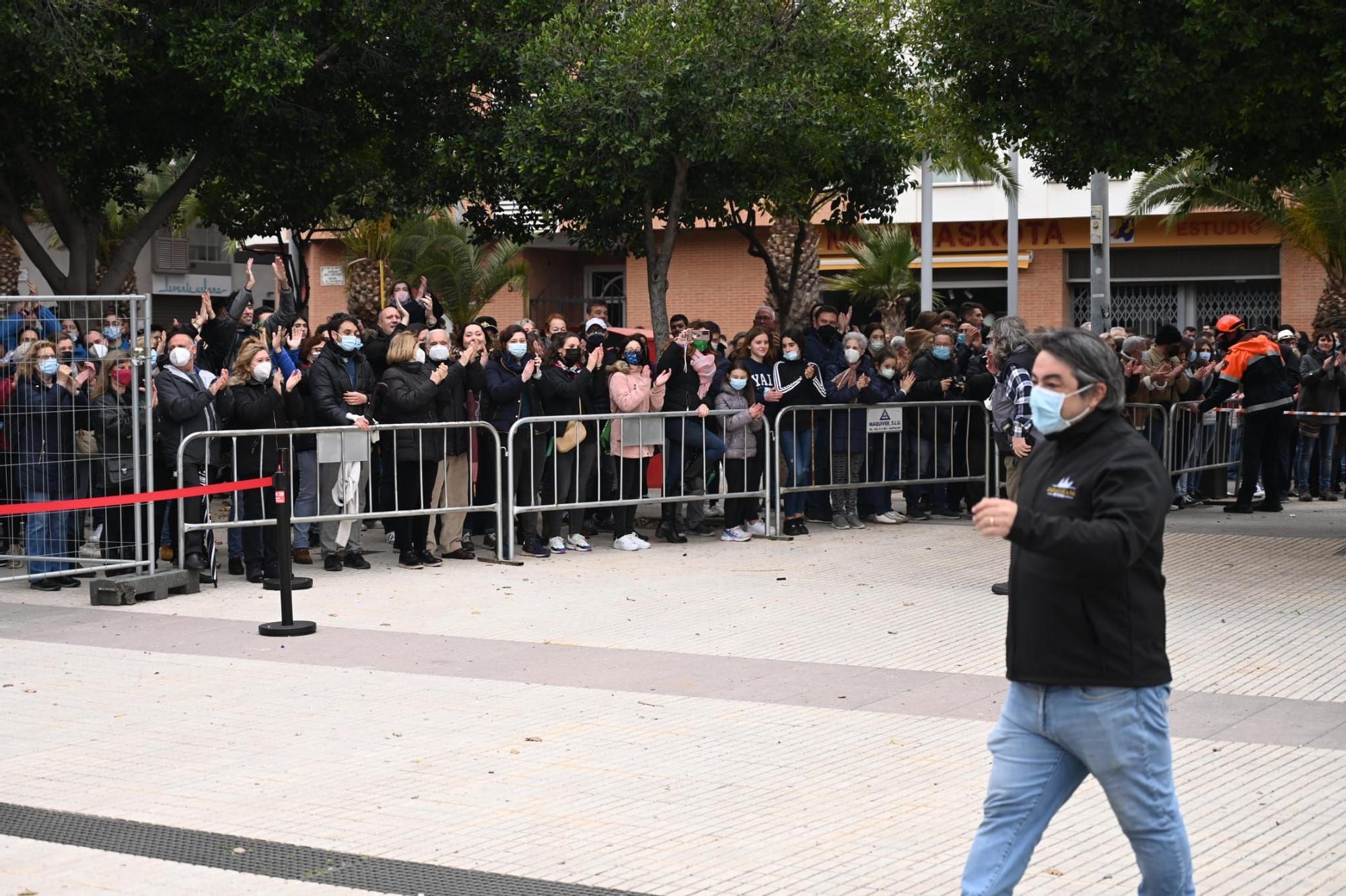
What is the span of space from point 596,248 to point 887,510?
15.4ft

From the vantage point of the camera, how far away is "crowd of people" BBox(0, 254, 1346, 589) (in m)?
11.8

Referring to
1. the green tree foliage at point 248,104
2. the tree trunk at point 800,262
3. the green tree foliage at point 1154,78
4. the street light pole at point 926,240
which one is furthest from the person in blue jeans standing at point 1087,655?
the street light pole at point 926,240

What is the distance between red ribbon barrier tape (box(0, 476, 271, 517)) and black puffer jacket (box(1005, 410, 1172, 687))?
26.0 ft

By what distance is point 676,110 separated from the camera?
1606 cm

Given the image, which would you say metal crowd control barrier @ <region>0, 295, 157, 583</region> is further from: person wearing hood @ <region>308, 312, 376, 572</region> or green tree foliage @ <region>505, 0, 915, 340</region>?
green tree foliage @ <region>505, 0, 915, 340</region>

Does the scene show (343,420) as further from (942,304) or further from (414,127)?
(942,304)

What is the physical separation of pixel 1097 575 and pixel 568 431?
965cm

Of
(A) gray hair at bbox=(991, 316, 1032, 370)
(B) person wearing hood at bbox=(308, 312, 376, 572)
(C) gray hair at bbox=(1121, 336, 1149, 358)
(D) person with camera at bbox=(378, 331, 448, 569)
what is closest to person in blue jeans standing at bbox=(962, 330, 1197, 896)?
(A) gray hair at bbox=(991, 316, 1032, 370)

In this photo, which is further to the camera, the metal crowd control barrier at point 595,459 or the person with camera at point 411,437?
the metal crowd control barrier at point 595,459

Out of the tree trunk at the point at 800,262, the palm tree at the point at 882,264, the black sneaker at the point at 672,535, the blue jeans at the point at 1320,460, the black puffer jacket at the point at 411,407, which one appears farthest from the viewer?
the palm tree at the point at 882,264

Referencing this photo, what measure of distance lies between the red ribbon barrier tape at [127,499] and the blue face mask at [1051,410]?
7906mm

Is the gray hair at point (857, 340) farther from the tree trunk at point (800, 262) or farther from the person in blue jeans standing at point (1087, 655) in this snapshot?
the person in blue jeans standing at point (1087, 655)

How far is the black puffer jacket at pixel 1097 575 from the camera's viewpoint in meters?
4.17

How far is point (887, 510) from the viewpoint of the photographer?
53.2 feet
